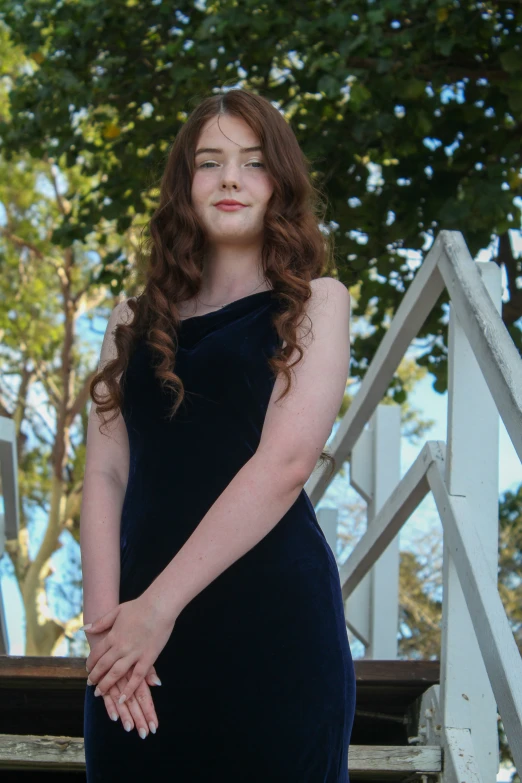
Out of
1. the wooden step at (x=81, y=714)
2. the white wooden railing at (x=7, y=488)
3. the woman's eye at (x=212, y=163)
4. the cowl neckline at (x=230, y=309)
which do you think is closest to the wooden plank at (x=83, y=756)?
the wooden step at (x=81, y=714)

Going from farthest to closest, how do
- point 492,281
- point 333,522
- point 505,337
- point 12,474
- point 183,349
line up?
point 333,522
point 12,474
point 492,281
point 505,337
point 183,349

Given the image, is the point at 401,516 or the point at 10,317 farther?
the point at 10,317

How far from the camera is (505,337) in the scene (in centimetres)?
233

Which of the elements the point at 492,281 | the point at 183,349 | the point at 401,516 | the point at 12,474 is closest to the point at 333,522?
the point at 12,474

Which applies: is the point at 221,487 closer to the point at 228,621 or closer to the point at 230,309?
the point at 228,621

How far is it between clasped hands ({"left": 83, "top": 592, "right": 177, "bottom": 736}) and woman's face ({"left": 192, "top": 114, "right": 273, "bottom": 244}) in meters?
0.79

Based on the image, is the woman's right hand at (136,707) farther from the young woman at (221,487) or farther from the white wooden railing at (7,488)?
the white wooden railing at (7,488)

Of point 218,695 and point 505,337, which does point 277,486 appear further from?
point 505,337

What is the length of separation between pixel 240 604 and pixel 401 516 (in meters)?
1.37

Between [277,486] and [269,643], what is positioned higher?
[277,486]

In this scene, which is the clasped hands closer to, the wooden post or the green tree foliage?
the wooden post

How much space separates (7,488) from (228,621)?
2518 millimetres

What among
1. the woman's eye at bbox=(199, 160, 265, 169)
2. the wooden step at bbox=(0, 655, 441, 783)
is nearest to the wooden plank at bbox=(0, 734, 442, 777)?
the wooden step at bbox=(0, 655, 441, 783)

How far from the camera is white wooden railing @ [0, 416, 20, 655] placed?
157 inches
